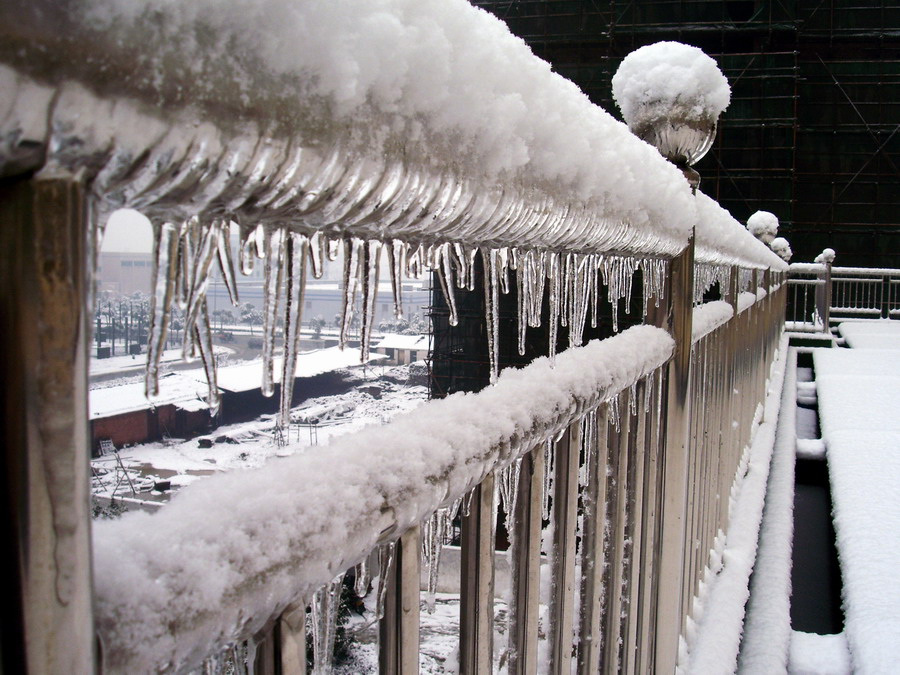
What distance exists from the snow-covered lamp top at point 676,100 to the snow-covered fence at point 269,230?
1.87 ft

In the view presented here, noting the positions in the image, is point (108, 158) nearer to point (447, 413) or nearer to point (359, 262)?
point (359, 262)

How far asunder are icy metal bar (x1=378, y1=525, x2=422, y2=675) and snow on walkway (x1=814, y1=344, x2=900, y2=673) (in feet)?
3.12

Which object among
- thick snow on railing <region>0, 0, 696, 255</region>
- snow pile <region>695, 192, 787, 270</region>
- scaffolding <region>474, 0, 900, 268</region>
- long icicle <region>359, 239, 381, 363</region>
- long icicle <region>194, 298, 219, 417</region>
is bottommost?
long icicle <region>194, 298, 219, 417</region>

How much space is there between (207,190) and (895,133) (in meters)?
14.5

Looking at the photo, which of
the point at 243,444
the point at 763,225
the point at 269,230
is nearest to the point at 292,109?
the point at 269,230

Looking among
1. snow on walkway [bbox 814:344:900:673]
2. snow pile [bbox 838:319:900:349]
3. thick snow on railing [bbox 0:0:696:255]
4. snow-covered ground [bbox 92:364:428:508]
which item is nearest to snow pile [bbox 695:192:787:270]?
snow-covered ground [bbox 92:364:428:508]

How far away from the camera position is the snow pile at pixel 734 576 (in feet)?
3.95

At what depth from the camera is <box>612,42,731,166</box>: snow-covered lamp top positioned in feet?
3.39

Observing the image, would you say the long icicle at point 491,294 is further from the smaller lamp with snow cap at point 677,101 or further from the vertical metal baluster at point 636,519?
the smaller lamp with snow cap at point 677,101

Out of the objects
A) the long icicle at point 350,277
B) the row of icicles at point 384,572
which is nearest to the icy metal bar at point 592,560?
the row of icicles at point 384,572

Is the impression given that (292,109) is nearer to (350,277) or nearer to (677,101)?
(350,277)

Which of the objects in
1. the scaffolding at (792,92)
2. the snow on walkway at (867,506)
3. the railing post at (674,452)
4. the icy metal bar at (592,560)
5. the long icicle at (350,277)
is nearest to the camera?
the long icicle at (350,277)

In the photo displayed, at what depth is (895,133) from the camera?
11992 millimetres

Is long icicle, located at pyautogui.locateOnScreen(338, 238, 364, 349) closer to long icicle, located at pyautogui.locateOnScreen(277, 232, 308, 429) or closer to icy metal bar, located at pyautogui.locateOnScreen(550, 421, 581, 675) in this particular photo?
long icicle, located at pyautogui.locateOnScreen(277, 232, 308, 429)
